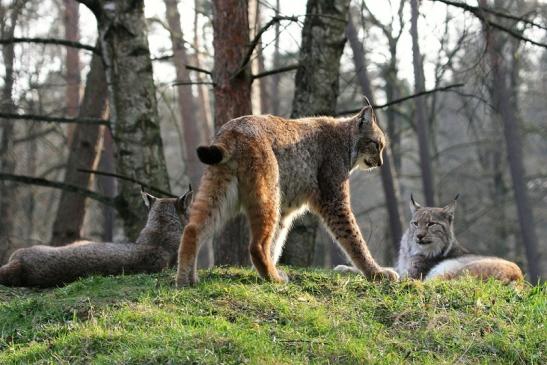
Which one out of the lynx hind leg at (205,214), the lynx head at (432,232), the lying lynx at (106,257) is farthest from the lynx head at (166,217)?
the lynx head at (432,232)

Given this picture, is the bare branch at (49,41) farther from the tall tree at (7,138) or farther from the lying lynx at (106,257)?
the lying lynx at (106,257)

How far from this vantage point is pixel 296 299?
6.90m

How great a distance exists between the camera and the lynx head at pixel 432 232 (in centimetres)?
1016

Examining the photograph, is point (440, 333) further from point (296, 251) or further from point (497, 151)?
point (497, 151)

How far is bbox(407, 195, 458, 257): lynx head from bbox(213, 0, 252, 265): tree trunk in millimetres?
2307

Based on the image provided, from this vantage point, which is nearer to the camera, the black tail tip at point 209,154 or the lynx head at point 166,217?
the black tail tip at point 209,154

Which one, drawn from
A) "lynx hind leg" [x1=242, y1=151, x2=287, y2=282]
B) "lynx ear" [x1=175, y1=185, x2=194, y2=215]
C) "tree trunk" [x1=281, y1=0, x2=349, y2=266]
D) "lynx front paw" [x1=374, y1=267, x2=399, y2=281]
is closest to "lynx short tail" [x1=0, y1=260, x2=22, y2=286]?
"lynx ear" [x1=175, y1=185, x2=194, y2=215]

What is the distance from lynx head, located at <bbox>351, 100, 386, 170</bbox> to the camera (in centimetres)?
901

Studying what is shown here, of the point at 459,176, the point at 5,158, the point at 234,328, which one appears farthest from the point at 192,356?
the point at 459,176

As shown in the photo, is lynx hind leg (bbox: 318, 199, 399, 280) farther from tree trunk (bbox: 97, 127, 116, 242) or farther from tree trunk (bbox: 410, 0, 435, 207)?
tree trunk (bbox: 97, 127, 116, 242)

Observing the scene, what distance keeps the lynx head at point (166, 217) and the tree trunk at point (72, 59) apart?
10.2 m

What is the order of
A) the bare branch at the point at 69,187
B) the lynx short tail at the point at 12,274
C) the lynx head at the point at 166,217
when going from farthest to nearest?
1. the bare branch at the point at 69,187
2. the lynx head at the point at 166,217
3. the lynx short tail at the point at 12,274

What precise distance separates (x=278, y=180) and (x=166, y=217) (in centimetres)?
246

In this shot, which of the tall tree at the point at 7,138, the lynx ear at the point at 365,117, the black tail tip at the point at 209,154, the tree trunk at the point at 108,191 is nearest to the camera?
the black tail tip at the point at 209,154
